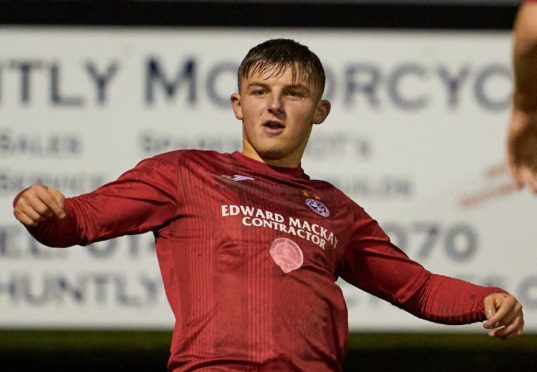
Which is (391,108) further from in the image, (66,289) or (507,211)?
(66,289)

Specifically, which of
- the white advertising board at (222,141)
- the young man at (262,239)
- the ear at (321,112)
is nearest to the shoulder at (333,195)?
the young man at (262,239)

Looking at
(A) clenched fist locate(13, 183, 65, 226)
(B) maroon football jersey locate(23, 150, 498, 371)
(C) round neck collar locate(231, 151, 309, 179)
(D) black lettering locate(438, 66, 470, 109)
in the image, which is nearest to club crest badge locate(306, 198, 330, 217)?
(B) maroon football jersey locate(23, 150, 498, 371)

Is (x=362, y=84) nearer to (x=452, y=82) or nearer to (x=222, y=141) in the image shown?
(x=452, y=82)

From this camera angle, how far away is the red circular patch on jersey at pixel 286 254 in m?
4.10

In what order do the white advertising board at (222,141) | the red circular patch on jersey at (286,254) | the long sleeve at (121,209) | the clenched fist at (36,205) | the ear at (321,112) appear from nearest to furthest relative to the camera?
the clenched fist at (36,205) < the long sleeve at (121,209) < the red circular patch on jersey at (286,254) < the ear at (321,112) < the white advertising board at (222,141)

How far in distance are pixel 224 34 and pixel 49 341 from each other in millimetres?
1719

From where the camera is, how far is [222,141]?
662 cm

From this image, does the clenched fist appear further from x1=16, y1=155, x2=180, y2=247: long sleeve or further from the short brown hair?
the short brown hair

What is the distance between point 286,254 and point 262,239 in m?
0.09

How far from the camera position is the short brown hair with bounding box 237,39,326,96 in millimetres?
4449

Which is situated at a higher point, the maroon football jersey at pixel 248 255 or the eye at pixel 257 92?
the eye at pixel 257 92

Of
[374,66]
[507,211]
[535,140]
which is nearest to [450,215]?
[507,211]

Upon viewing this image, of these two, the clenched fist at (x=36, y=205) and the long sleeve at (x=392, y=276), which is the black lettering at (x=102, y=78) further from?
the clenched fist at (x=36, y=205)

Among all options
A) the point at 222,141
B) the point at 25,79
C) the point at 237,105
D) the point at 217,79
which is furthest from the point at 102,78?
the point at 237,105
